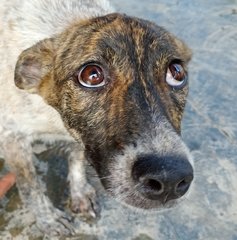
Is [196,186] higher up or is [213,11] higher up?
[213,11]

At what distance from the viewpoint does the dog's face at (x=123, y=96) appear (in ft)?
13.1

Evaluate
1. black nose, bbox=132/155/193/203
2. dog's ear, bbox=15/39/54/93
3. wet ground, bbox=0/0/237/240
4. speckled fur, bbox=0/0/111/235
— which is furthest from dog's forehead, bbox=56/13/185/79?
wet ground, bbox=0/0/237/240

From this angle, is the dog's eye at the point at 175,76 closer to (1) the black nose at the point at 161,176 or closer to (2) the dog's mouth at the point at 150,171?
(2) the dog's mouth at the point at 150,171

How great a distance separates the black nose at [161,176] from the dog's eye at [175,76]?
808mm

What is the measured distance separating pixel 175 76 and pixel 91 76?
2.20ft

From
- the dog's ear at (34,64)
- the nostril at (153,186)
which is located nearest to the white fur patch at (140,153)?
the nostril at (153,186)

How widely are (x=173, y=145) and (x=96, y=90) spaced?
81cm

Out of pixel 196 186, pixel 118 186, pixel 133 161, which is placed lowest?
pixel 196 186

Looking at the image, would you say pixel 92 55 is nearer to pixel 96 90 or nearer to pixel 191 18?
pixel 96 90

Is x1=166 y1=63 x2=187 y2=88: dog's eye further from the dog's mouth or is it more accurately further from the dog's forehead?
the dog's mouth

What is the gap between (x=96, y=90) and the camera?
445 cm

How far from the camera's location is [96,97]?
4.45 meters

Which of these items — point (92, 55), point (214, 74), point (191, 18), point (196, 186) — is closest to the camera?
point (92, 55)

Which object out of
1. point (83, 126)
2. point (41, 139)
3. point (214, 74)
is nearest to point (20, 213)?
point (41, 139)
